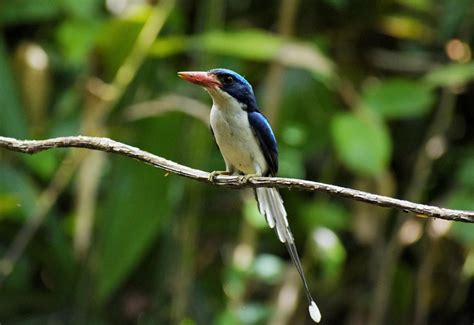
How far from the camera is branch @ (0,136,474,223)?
5.59 feet

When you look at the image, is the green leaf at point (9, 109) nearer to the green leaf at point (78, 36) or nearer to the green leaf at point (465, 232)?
the green leaf at point (78, 36)

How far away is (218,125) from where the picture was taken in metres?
2.49

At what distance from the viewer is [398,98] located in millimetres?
3930

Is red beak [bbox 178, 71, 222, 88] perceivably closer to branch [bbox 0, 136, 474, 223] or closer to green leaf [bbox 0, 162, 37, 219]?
branch [bbox 0, 136, 474, 223]

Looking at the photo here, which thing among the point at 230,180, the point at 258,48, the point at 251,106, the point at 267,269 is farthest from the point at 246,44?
the point at 230,180

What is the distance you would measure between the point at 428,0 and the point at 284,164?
137cm

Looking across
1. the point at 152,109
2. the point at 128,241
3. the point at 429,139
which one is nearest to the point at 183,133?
the point at 152,109

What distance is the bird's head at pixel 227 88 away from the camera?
2.43 meters

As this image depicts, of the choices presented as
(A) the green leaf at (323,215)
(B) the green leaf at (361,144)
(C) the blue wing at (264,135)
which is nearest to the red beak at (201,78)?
(C) the blue wing at (264,135)

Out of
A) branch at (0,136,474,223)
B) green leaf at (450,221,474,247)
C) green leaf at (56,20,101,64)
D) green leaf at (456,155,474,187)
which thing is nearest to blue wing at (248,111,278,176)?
branch at (0,136,474,223)

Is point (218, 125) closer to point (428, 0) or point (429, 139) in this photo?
point (429, 139)

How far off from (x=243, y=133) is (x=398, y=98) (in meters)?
1.58

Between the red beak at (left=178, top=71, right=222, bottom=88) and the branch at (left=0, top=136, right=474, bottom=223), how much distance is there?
11.3 inches

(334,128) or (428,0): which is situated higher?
(428,0)
